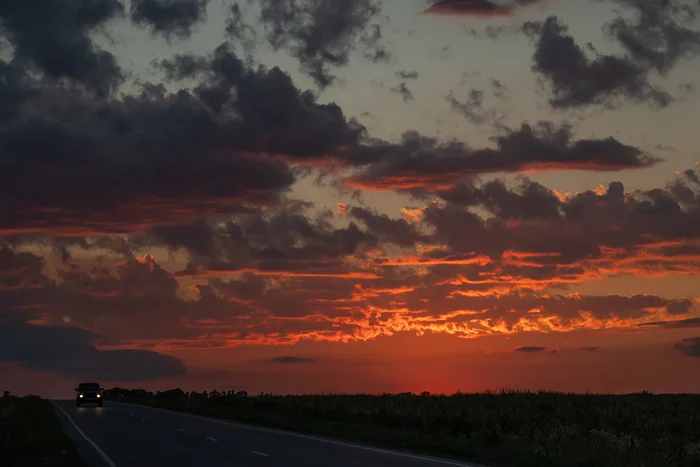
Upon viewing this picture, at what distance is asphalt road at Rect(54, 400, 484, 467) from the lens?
2556cm

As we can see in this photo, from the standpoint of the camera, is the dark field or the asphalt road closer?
the asphalt road

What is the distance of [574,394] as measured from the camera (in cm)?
8200

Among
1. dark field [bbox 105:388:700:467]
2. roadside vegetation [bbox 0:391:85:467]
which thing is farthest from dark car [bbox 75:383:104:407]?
roadside vegetation [bbox 0:391:85:467]

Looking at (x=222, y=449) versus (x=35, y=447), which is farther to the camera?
(x=35, y=447)

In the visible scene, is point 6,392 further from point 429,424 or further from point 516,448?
point 516,448

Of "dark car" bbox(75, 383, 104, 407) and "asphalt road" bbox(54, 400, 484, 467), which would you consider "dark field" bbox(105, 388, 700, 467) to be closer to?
"asphalt road" bbox(54, 400, 484, 467)

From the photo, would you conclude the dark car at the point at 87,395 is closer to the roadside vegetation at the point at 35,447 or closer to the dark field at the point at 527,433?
the dark field at the point at 527,433

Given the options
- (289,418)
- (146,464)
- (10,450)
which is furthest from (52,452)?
(289,418)

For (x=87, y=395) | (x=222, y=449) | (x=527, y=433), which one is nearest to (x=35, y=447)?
(x=222, y=449)

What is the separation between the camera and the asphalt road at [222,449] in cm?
2556

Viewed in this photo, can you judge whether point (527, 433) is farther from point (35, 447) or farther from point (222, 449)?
point (35, 447)

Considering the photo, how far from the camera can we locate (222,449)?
30250 millimetres

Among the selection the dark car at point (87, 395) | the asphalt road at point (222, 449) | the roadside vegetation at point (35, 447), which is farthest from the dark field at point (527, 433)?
the dark car at point (87, 395)

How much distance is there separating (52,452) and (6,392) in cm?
8605
